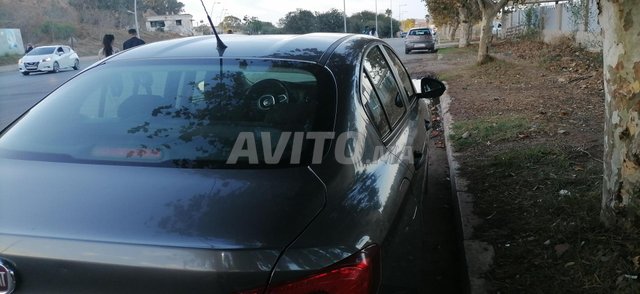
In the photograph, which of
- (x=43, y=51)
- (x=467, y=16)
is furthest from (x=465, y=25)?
(x=43, y=51)

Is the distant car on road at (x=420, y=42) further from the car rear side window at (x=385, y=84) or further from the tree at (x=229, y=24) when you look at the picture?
the car rear side window at (x=385, y=84)

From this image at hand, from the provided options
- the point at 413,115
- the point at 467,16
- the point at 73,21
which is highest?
the point at 73,21

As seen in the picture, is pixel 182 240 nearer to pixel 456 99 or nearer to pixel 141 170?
pixel 141 170

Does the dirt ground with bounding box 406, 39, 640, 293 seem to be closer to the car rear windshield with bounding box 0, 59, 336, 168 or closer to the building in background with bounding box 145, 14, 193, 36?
the car rear windshield with bounding box 0, 59, 336, 168

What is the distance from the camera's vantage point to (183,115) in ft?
7.55

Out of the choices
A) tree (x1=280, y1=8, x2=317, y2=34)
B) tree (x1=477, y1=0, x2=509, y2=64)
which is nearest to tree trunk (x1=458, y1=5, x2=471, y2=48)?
tree (x1=280, y1=8, x2=317, y2=34)

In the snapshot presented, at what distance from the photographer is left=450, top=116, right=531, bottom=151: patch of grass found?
614 cm

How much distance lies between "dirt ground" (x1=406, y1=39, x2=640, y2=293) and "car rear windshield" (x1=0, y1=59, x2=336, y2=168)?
1.58 metres

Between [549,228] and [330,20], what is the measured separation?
39.9 meters

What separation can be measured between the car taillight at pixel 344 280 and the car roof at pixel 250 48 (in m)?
1.17

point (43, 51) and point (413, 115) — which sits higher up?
point (43, 51)

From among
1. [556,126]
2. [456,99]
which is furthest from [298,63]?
[456,99]

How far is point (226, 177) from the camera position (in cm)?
182

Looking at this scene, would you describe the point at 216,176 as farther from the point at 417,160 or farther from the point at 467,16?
the point at 467,16
